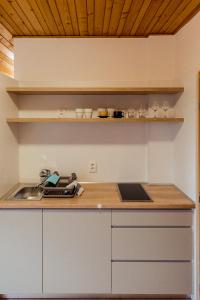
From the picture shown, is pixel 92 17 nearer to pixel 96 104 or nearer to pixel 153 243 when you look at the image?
pixel 96 104

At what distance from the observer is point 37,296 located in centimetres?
235

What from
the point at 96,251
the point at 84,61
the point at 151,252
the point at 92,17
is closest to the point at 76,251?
the point at 96,251

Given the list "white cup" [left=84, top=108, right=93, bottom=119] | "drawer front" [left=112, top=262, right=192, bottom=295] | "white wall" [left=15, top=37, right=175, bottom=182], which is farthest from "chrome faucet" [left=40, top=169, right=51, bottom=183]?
"drawer front" [left=112, top=262, right=192, bottom=295]

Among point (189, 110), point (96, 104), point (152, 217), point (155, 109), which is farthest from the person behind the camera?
point (96, 104)

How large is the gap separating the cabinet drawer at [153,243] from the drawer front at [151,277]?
0.07m

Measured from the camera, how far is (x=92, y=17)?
2.24 m

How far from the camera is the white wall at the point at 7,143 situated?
234 cm

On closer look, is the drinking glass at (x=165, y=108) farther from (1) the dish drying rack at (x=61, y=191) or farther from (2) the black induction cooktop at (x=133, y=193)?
(1) the dish drying rack at (x=61, y=191)

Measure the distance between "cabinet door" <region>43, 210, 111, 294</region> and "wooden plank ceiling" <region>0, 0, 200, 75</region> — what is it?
158 cm

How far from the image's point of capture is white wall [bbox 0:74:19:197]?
2342mm

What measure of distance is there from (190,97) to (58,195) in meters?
1.38

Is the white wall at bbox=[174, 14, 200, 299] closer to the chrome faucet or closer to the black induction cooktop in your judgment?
the black induction cooktop

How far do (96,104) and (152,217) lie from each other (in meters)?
1.27

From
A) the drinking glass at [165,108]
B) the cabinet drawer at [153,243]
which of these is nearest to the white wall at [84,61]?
the drinking glass at [165,108]
